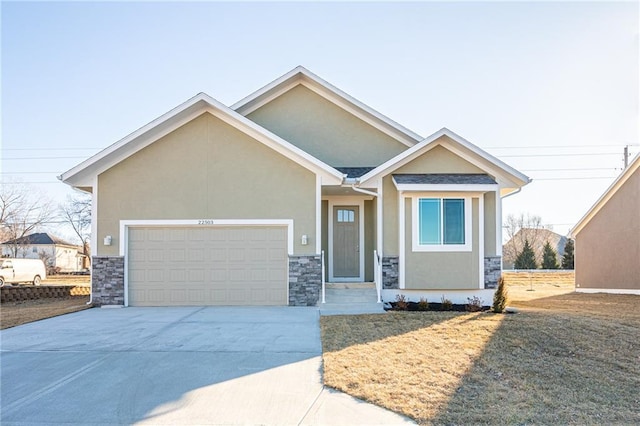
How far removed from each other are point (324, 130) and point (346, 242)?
3649mm

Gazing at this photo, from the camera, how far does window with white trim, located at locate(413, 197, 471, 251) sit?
11.9 meters

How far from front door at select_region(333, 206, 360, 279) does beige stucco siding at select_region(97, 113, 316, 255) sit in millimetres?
2372

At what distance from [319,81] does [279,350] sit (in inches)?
375

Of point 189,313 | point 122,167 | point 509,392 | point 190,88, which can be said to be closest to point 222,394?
point 509,392

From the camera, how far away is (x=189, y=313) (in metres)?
11.0

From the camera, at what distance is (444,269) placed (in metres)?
11.9

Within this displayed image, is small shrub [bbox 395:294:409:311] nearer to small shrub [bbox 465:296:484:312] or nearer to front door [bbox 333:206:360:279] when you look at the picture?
small shrub [bbox 465:296:484:312]

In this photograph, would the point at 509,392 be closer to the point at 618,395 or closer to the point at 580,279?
the point at 618,395

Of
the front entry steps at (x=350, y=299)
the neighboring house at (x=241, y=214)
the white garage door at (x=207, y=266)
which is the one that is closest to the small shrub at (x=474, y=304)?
the neighboring house at (x=241, y=214)

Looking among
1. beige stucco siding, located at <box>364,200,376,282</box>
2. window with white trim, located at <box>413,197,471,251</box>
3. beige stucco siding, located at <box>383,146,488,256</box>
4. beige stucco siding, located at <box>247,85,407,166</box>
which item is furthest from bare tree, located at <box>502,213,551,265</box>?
window with white trim, located at <box>413,197,471,251</box>

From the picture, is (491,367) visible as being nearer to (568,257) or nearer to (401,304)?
(401,304)

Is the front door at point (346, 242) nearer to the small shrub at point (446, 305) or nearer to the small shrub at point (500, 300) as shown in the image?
the small shrub at point (446, 305)

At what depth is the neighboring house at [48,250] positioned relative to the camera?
136ft

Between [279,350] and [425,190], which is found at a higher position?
[425,190]
